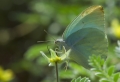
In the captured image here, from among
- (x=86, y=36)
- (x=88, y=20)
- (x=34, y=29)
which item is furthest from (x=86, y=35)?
(x=34, y=29)

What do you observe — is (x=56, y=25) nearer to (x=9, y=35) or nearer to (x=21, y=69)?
(x=21, y=69)

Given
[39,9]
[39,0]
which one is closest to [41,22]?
[39,9]

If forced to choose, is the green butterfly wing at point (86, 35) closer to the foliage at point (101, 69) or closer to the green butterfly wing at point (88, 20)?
the green butterfly wing at point (88, 20)

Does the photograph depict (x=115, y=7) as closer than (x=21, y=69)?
Yes

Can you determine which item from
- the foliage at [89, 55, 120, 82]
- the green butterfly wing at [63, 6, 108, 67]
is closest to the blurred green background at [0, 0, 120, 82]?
the green butterfly wing at [63, 6, 108, 67]

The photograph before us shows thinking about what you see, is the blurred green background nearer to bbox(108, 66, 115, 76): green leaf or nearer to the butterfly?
the butterfly
